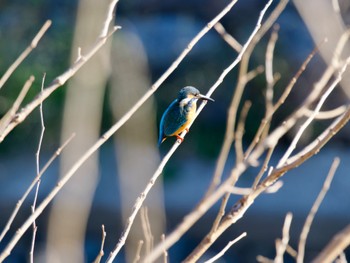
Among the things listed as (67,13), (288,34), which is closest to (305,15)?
(288,34)

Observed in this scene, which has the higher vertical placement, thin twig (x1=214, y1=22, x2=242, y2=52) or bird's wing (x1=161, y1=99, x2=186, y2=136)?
bird's wing (x1=161, y1=99, x2=186, y2=136)

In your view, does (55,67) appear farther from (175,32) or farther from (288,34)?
(288,34)

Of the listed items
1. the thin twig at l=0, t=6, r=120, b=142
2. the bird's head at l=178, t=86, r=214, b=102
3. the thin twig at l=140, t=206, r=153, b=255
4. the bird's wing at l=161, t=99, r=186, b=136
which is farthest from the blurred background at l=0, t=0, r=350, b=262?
the thin twig at l=0, t=6, r=120, b=142

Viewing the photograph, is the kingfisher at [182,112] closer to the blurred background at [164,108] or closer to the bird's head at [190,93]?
the bird's head at [190,93]

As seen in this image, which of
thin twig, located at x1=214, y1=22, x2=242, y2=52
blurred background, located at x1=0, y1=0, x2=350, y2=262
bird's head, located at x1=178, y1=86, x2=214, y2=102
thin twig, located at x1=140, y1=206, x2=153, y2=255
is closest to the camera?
thin twig, located at x1=140, y1=206, x2=153, y2=255

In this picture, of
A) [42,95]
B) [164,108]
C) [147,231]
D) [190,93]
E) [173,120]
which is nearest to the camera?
[42,95]

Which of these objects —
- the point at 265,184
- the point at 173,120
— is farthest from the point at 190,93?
the point at 265,184

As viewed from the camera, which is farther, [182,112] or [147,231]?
[182,112]

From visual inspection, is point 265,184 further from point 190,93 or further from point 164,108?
point 164,108

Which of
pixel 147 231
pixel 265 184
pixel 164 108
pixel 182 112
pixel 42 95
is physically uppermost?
pixel 164 108

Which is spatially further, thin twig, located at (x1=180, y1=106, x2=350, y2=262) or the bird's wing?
the bird's wing

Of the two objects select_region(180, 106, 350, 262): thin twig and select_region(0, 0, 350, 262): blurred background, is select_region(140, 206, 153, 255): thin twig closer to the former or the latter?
select_region(180, 106, 350, 262): thin twig

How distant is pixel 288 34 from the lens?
12.2 m

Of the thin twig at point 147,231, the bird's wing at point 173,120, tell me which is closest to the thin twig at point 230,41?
the thin twig at point 147,231
